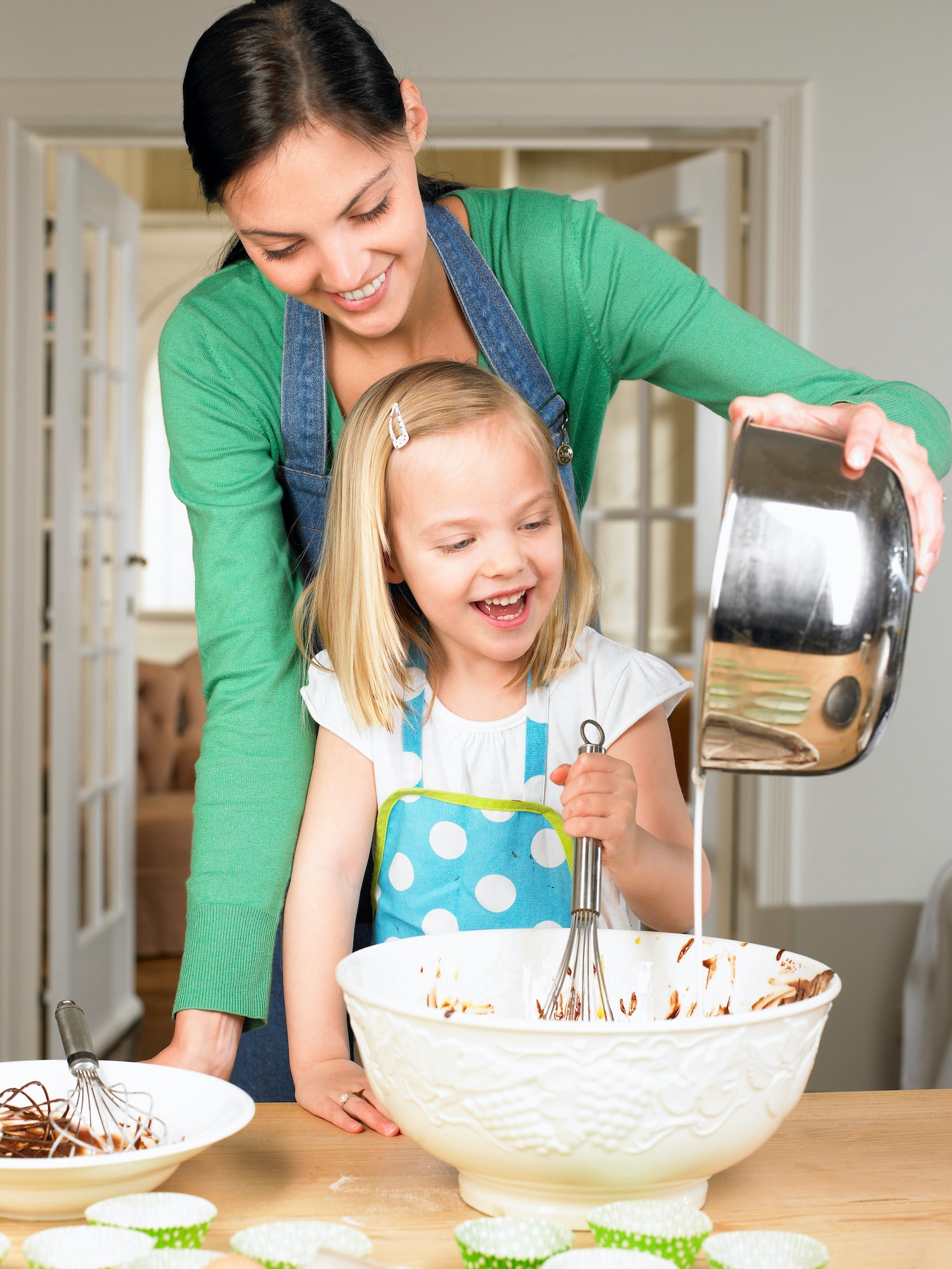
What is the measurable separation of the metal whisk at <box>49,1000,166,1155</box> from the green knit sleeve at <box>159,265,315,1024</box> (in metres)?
0.19

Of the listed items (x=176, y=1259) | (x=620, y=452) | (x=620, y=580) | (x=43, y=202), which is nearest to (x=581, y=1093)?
(x=176, y=1259)

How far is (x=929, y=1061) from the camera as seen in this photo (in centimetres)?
241

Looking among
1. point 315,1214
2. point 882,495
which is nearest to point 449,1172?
point 315,1214

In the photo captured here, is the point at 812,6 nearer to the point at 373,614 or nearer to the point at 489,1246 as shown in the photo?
the point at 373,614

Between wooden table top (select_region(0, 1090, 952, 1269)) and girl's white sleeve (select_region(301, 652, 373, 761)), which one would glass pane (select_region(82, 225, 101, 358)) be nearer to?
girl's white sleeve (select_region(301, 652, 373, 761))

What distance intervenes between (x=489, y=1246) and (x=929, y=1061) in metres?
2.15

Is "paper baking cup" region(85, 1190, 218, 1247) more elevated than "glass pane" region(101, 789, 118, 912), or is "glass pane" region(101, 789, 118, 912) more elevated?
"paper baking cup" region(85, 1190, 218, 1247)

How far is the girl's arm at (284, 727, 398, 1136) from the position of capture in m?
0.90

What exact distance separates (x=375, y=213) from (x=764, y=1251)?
0.72 m

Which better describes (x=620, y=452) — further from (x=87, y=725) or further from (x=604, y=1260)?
(x=604, y=1260)

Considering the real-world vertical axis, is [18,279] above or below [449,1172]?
above

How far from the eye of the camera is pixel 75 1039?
682mm

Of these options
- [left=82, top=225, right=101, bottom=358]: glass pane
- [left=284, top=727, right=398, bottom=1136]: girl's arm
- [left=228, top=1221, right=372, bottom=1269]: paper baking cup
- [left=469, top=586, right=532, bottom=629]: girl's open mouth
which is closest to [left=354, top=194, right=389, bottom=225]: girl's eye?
[left=469, top=586, right=532, bottom=629]: girl's open mouth

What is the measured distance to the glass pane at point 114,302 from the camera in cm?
322
